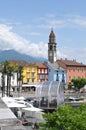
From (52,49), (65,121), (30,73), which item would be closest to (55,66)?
(30,73)

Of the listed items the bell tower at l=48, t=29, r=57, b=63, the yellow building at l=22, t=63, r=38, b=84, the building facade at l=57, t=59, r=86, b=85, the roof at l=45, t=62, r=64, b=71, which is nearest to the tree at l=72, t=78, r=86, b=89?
the building facade at l=57, t=59, r=86, b=85

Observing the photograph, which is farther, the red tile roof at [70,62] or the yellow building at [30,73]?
the red tile roof at [70,62]

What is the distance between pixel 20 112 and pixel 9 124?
63.3ft

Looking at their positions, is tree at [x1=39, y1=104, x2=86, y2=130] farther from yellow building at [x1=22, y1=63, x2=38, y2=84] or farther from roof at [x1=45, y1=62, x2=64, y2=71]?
roof at [x1=45, y1=62, x2=64, y2=71]

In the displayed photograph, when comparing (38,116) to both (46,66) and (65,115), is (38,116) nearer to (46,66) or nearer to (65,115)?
(65,115)

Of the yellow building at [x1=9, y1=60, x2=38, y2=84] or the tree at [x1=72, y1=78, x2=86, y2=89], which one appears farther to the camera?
the yellow building at [x1=9, y1=60, x2=38, y2=84]

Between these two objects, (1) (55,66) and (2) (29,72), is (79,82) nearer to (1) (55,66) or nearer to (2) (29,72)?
(2) (29,72)

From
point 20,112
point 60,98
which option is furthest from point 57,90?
point 20,112

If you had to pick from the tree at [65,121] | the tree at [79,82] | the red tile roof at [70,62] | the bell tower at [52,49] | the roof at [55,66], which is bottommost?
the tree at [65,121]

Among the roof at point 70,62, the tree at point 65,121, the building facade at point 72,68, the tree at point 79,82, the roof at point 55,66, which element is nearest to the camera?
the tree at point 65,121

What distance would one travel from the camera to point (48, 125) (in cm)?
2533

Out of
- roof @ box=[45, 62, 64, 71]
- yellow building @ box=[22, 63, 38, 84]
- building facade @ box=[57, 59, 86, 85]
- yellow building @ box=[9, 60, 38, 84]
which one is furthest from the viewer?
building facade @ box=[57, 59, 86, 85]

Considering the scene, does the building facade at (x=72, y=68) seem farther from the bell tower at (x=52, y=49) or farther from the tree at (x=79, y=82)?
the tree at (x=79, y=82)

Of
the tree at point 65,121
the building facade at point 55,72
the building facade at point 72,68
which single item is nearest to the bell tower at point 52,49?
the building facade at point 72,68
